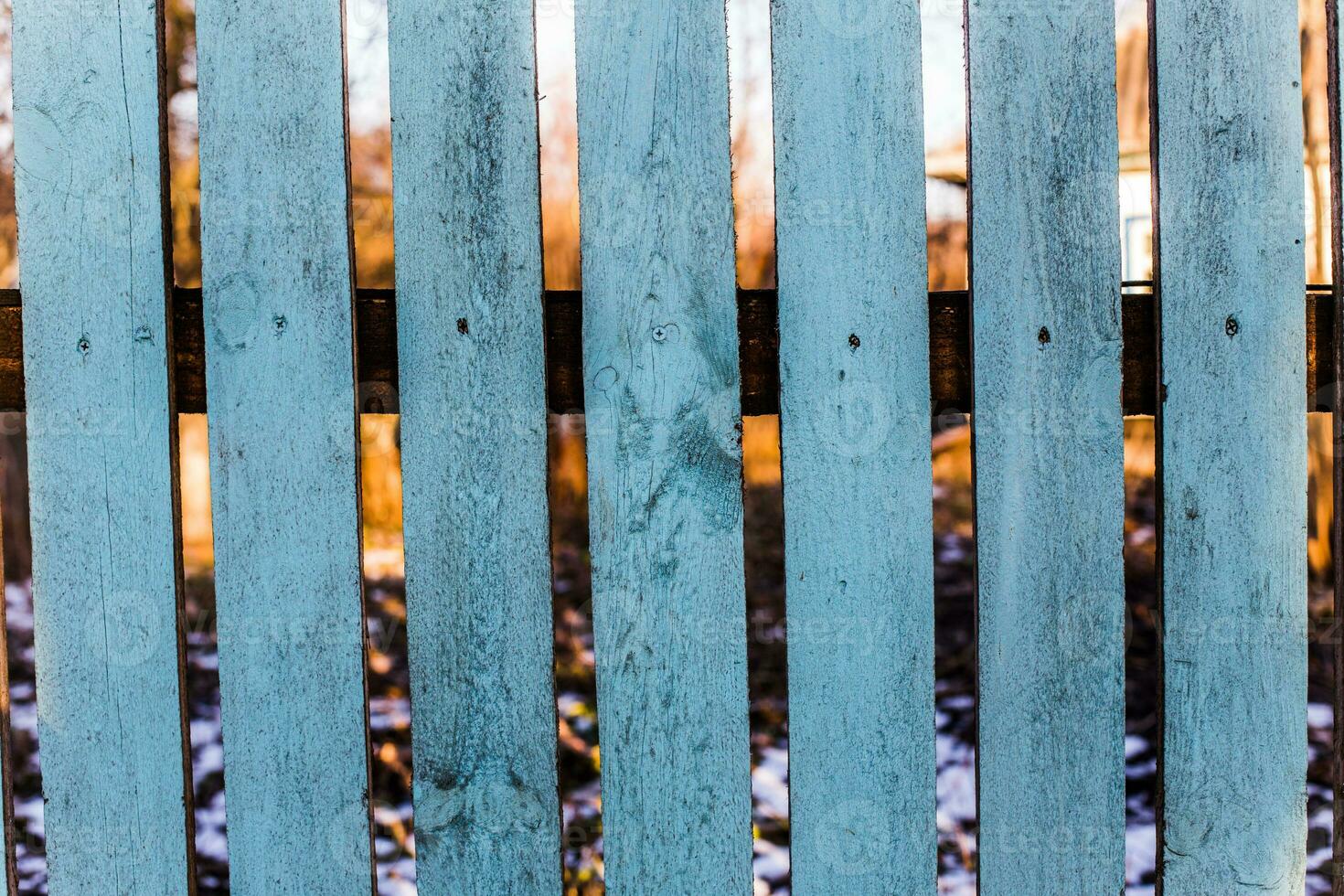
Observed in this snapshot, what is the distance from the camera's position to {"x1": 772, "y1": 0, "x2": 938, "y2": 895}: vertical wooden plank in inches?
48.6

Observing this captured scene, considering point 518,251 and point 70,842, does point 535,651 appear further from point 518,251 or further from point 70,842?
point 70,842

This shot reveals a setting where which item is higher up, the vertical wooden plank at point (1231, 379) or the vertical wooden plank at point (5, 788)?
the vertical wooden plank at point (1231, 379)

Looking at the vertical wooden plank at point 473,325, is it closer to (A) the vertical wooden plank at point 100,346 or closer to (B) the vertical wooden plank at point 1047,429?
(A) the vertical wooden plank at point 100,346

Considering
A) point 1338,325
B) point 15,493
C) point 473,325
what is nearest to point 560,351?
point 473,325

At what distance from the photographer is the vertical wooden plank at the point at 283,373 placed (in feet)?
4.02

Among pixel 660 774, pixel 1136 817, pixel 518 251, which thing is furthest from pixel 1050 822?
pixel 1136 817

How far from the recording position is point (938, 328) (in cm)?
127

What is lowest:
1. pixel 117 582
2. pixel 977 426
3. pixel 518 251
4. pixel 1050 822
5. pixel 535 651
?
pixel 1050 822

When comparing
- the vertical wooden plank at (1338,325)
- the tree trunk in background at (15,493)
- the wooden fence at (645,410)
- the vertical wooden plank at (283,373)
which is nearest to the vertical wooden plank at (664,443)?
the wooden fence at (645,410)

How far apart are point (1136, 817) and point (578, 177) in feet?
7.36

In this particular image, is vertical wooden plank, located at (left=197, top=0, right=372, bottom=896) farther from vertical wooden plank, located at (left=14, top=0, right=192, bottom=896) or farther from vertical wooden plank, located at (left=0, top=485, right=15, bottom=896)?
vertical wooden plank, located at (left=0, top=485, right=15, bottom=896)

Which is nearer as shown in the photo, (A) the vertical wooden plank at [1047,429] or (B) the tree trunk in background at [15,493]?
(A) the vertical wooden plank at [1047,429]

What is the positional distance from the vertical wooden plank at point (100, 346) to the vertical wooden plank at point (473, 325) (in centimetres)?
32

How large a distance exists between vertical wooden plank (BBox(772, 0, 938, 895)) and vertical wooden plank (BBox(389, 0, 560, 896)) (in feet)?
1.05
